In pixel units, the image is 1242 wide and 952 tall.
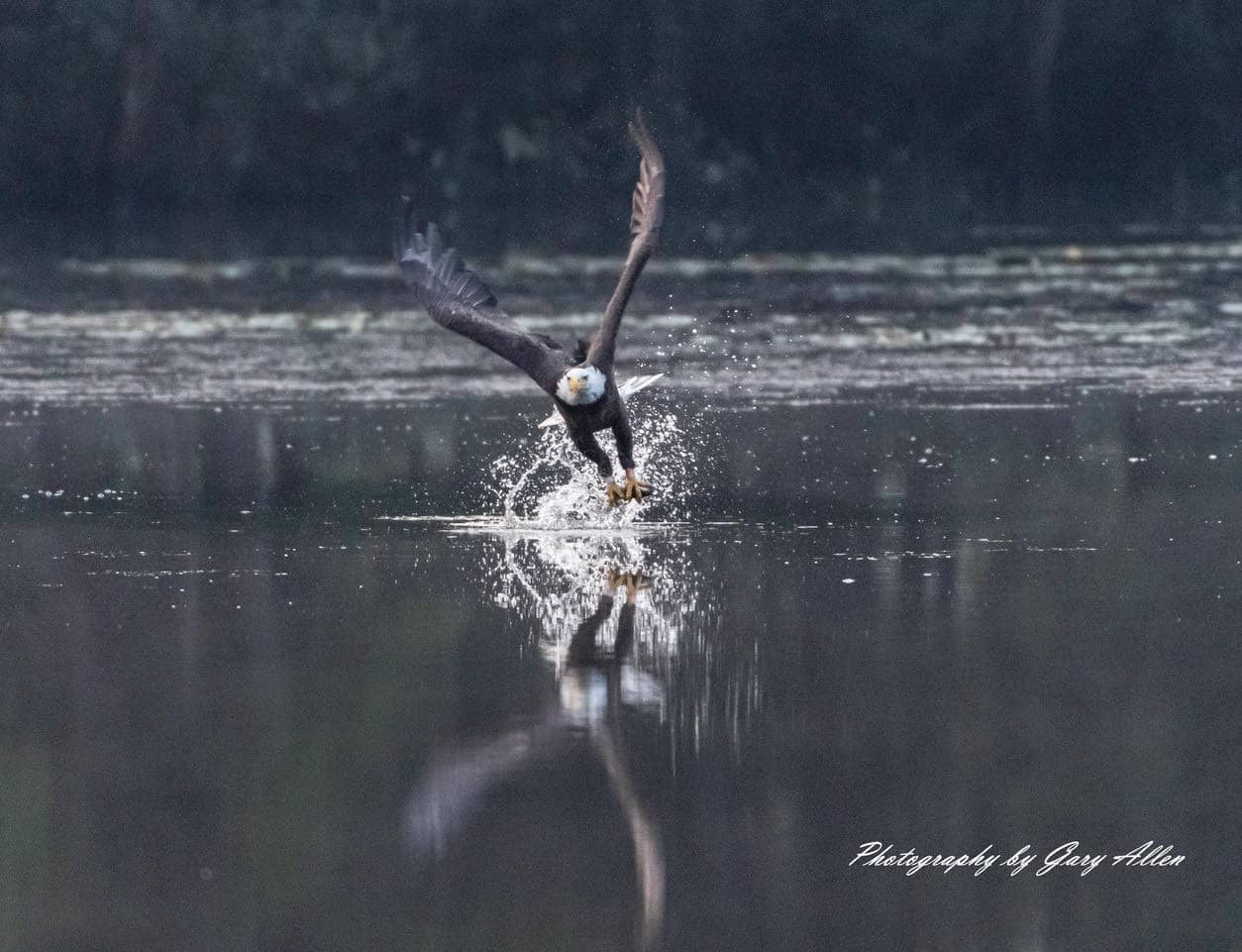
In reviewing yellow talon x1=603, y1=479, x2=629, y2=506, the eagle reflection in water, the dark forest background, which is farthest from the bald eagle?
the dark forest background

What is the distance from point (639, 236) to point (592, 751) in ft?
17.6

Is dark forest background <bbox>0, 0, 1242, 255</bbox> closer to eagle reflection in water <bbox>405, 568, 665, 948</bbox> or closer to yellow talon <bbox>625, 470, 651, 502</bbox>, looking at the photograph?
yellow talon <bbox>625, 470, 651, 502</bbox>

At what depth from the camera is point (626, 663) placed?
8.74 meters

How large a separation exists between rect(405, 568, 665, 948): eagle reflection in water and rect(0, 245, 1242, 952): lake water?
0.02 meters

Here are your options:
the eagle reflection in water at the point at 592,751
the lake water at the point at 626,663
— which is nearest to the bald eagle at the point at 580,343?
the lake water at the point at 626,663

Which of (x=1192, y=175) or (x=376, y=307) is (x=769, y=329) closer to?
(x=376, y=307)

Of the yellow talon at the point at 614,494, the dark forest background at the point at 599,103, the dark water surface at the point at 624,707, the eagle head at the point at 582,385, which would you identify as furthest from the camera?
the dark forest background at the point at 599,103

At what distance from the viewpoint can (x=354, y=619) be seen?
31.3 ft

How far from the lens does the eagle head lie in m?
11.8

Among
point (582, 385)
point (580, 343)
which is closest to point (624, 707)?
point (582, 385)

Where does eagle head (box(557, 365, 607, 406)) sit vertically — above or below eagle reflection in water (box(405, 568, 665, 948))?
above

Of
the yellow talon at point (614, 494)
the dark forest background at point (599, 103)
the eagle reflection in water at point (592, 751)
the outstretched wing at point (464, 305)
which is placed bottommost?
the eagle reflection in water at point (592, 751)

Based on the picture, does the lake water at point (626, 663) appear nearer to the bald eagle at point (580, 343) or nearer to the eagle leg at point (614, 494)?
the eagle leg at point (614, 494)

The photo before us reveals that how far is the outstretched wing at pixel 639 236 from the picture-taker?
12.1 m
